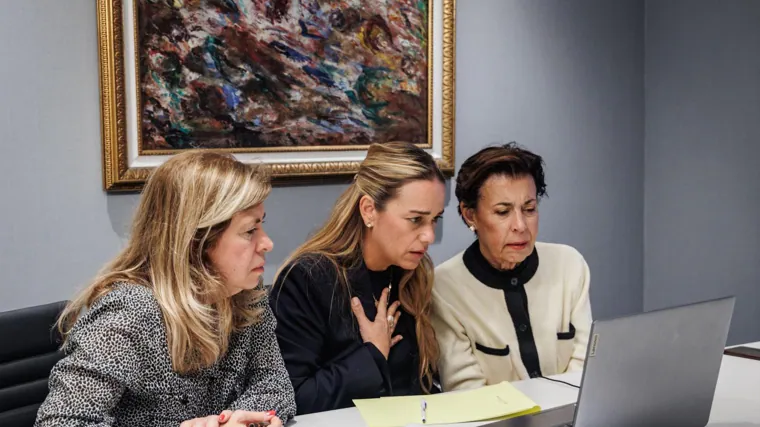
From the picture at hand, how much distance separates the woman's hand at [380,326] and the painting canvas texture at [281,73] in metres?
0.94

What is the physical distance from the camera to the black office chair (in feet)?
6.15

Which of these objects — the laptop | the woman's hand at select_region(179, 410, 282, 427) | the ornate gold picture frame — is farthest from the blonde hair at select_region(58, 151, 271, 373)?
the ornate gold picture frame

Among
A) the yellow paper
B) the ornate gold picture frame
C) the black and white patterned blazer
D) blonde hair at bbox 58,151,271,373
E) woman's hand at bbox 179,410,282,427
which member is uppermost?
the ornate gold picture frame

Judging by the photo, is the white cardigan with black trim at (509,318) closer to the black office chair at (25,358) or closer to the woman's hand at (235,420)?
the woman's hand at (235,420)

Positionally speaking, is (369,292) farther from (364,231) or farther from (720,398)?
(720,398)

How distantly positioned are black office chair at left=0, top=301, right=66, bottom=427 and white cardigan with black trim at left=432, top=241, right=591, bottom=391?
37.6 inches

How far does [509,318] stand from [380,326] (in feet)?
1.35

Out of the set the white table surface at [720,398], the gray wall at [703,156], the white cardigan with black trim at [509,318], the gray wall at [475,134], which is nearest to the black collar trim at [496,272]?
the white cardigan with black trim at [509,318]

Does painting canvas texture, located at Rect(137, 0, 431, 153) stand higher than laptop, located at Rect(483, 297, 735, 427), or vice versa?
painting canvas texture, located at Rect(137, 0, 431, 153)

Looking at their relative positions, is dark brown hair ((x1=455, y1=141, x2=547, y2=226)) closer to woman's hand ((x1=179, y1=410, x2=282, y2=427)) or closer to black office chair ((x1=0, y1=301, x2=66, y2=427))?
woman's hand ((x1=179, y1=410, x2=282, y2=427))

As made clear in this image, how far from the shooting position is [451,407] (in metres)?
1.84

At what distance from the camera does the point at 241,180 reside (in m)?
1.70

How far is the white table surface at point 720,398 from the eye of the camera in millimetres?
1793

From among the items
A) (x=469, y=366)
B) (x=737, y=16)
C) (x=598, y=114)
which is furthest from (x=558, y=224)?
(x=469, y=366)
